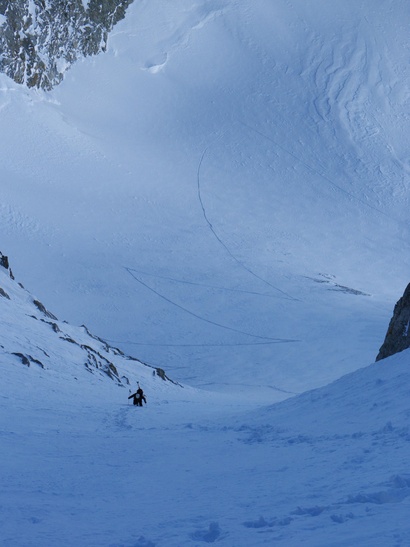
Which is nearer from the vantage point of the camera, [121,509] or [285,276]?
[121,509]

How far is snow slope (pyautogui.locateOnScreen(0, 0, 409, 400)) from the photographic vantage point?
25.5 metres

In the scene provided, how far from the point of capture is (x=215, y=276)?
98.0 ft

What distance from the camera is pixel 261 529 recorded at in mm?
5277

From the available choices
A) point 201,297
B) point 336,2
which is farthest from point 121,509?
point 336,2

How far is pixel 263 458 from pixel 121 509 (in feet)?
5.53

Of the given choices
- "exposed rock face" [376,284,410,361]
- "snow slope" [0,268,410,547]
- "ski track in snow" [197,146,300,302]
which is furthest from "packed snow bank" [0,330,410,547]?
"ski track in snow" [197,146,300,302]

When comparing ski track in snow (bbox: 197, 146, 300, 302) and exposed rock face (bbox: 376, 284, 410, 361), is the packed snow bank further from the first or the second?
ski track in snow (bbox: 197, 146, 300, 302)

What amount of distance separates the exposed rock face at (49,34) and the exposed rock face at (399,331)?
123ft

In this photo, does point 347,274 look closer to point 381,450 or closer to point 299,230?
point 299,230

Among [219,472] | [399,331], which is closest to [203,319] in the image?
[399,331]

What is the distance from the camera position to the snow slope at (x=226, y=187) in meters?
25.5

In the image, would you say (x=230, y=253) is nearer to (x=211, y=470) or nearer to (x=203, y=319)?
(x=203, y=319)

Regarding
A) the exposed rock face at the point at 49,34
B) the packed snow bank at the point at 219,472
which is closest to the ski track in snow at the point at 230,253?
the exposed rock face at the point at 49,34

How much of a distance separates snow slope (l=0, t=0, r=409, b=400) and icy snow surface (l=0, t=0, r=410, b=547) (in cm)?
12
